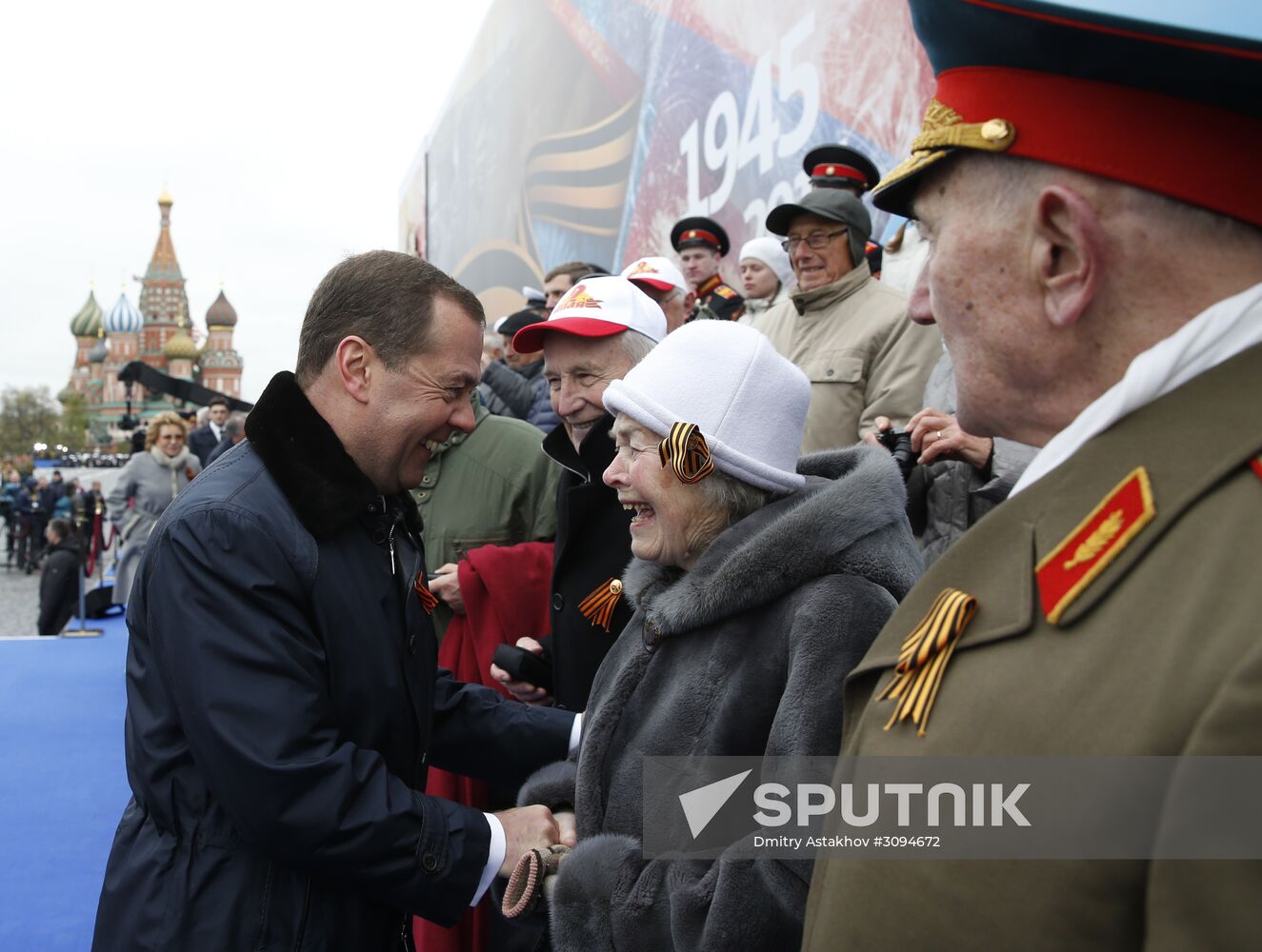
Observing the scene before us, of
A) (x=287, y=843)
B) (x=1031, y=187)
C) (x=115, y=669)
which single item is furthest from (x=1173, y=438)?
(x=115, y=669)

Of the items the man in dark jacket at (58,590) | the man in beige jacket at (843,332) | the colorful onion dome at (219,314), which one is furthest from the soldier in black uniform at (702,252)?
the colorful onion dome at (219,314)

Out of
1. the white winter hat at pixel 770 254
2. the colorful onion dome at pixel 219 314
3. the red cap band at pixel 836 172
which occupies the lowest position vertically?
the colorful onion dome at pixel 219 314

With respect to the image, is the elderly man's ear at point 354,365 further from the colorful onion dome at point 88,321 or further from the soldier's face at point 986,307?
the colorful onion dome at point 88,321

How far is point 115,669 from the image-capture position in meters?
8.49

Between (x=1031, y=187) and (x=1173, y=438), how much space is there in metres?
0.28

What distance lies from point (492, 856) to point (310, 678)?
1.65ft

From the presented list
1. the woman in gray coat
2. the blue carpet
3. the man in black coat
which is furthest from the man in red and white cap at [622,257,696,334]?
the man in black coat

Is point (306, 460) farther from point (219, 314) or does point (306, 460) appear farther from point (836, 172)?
point (219, 314)

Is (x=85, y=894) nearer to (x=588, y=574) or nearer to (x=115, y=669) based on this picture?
(x=588, y=574)

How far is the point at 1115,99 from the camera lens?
38.6 inches

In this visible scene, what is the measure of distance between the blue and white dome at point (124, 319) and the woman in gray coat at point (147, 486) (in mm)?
82440

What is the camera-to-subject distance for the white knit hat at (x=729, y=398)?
203cm

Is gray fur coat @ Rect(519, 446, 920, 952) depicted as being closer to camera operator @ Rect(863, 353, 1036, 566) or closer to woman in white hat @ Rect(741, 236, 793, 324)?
camera operator @ Rect(863, 353, 1036, 566)

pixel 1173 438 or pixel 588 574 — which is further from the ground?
pixel 1173 438
